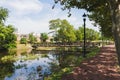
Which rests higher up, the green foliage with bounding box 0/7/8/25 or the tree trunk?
the green foliage with bounding box 0/7/8/25

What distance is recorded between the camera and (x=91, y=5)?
15078 mm

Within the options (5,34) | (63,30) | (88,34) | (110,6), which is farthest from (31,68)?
(88,34)

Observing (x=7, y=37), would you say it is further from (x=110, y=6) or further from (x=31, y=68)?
(x=110, y=6)

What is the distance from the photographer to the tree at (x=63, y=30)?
101m

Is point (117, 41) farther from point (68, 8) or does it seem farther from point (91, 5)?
point (91, 5)

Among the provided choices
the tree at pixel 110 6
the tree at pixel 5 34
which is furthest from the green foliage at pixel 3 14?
the tree at pixel 110 6

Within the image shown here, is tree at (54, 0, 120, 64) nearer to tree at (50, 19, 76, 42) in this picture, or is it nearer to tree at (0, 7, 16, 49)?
tree at (0, 7, 16, 49)

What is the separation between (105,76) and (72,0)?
15.8 ft

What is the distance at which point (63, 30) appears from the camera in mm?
101562

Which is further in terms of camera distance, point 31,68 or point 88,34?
point 88,34

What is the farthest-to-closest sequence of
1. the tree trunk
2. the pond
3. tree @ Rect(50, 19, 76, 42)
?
1. tree @ Rect(50, 19, 76, 42)
2. the pond
3. the tree trunk

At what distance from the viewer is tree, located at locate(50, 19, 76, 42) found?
101 m

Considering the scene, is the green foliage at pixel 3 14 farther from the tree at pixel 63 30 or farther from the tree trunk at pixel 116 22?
the tree trunk at pixel 116 22

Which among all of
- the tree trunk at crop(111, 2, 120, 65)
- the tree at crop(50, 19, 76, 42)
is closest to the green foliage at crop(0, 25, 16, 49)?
the tree at crop(50, 19, 76, 42)
